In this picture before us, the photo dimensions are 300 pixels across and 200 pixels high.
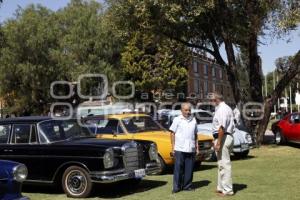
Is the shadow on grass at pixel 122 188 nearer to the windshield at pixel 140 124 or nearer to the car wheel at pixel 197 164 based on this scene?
the windshield at pixel 140 124

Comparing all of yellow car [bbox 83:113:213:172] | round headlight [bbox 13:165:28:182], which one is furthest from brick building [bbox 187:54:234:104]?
round headlight [bbox 13:165:28:182]

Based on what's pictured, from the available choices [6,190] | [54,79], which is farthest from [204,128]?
[54,79]

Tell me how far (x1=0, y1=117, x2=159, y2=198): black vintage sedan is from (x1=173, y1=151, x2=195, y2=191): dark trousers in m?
0.74

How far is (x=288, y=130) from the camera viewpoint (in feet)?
72.1

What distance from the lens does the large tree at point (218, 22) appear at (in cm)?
1984

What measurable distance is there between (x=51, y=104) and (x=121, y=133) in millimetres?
35971

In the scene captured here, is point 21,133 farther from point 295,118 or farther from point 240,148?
point 295,118

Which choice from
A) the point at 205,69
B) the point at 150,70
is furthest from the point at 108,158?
the point at 205,69

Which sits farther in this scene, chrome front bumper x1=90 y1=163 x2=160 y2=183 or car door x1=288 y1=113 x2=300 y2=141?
car door x1=288 y1=113 x2=300 y2=141

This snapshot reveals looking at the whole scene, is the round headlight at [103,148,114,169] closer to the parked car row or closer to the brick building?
→ the parked car row

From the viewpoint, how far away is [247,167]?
15148mm

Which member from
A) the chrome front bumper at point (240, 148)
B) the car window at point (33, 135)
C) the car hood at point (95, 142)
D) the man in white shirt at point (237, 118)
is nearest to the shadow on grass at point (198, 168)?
the chrome front bumper at point (240, 148)

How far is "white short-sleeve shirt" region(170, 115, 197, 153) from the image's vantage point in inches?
433

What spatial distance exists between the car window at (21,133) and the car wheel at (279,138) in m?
13.7
